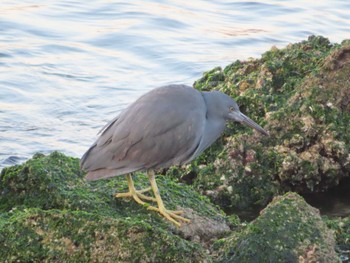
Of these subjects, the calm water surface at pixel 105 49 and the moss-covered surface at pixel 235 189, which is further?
the calm water surface at pixel 105 49

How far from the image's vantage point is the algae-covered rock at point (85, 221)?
527cm

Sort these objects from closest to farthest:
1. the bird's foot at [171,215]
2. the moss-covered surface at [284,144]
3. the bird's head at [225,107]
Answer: the bird's foot at [171,215] < the bird's head at [225,107] < the moss-covered surface at [284,144]

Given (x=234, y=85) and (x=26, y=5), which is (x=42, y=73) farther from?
(x=234, y=85)

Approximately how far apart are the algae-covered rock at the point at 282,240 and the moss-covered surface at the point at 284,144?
1920mm

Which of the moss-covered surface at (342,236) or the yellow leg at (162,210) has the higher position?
the yellow leg at (162,210)

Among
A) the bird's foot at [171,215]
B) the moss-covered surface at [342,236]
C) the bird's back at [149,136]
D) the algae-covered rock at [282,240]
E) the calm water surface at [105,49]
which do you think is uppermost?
the bird's back at [149,136]

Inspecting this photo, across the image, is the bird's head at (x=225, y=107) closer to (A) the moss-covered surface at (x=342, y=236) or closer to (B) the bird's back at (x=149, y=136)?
(B) the bird's back at (x=149, y=136)

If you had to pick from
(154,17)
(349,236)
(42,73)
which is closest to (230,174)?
(349,236)

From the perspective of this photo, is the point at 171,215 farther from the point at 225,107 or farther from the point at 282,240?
the point at 225,107

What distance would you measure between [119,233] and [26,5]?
11150 mm

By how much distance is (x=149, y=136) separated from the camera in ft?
20.4

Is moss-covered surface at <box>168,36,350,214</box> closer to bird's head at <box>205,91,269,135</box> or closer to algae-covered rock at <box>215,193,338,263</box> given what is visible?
bird's head at <box>205,91,269,135</box>

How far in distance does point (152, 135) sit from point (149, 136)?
2cm

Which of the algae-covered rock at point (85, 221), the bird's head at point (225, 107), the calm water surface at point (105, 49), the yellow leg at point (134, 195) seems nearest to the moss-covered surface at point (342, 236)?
the algae-covered rock at point (85, 221)
